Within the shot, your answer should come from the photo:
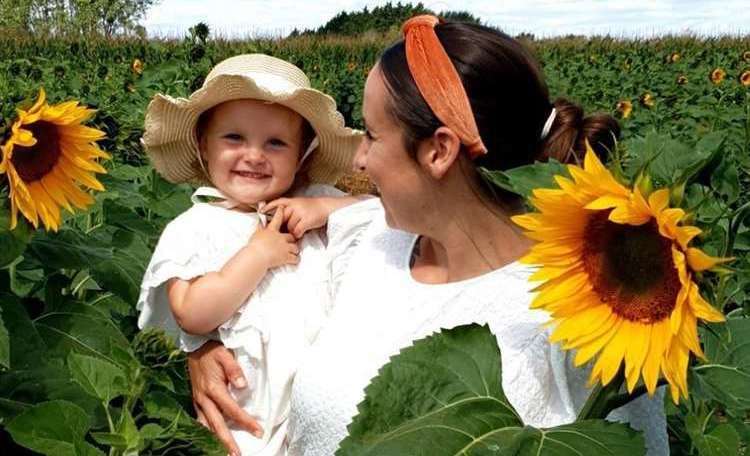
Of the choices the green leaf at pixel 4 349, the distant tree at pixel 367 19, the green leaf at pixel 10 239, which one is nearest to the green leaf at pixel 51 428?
the green leaf at pixel 4 349

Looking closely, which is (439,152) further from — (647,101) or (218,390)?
(647,101)

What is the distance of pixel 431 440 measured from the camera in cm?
108

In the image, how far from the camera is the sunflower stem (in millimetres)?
1110

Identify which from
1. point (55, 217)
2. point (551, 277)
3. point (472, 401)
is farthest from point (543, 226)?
point (55, 217)

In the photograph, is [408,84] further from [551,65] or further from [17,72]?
[551,65]

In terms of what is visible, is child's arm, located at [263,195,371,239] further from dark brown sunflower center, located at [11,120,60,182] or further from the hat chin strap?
dark brown sunflower center, located at [11,120,60,182]

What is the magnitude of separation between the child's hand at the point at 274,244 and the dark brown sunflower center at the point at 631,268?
725 mm

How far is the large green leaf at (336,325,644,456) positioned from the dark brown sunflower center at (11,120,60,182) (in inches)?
24.2

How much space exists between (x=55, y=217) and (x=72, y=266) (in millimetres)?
138

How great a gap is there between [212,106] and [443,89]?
0.57 metres

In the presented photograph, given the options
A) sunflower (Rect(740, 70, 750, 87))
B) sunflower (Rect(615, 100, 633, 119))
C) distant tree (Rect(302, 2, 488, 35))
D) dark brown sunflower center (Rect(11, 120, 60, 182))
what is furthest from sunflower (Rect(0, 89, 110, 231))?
distant tree (Rect(302, 2, 488, 35))

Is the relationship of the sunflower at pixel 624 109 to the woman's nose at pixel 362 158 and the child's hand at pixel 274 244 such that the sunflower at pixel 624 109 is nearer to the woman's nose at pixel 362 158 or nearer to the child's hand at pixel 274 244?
the child's hand at pixel 274 244

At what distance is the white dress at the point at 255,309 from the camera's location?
172cm

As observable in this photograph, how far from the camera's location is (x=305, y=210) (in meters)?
1.79
